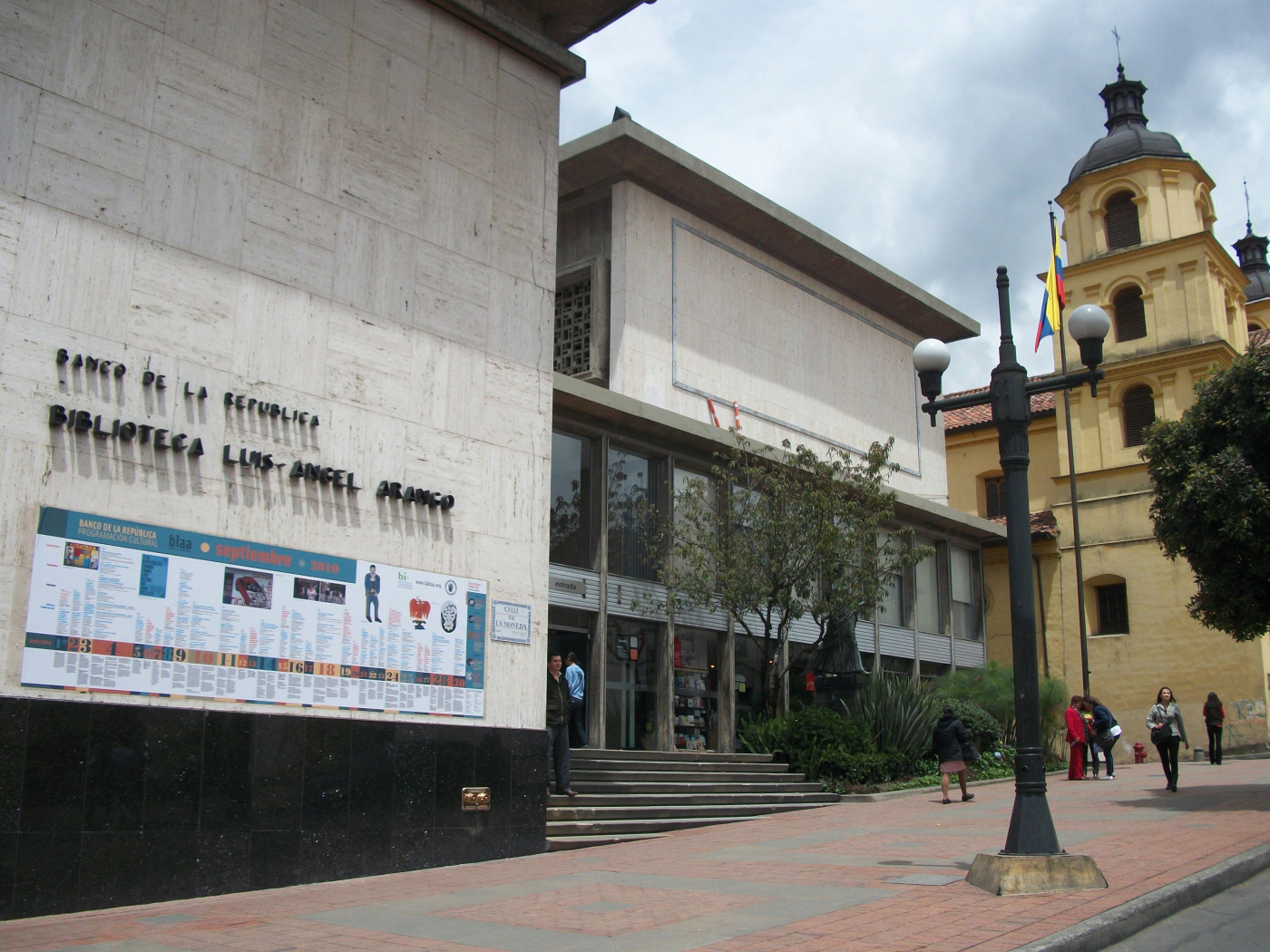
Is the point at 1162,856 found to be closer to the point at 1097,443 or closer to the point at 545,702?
the point at 545,702

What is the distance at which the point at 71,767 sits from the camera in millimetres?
9000

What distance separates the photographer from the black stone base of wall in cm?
877

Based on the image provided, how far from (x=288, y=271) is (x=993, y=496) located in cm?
2876

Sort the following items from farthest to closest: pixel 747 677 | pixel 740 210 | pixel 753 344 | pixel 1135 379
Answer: pixel 1135 379, pixel 753 344, pixel 740 210, pixel 747 677

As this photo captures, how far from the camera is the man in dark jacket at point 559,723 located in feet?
45.0

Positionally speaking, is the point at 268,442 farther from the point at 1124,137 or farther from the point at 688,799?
the point at 1124,137

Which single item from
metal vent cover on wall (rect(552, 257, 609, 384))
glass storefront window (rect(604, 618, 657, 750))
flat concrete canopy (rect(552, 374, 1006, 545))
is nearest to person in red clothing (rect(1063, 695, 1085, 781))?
flat concrete canopy (rect(552, 374, 1006, 545))

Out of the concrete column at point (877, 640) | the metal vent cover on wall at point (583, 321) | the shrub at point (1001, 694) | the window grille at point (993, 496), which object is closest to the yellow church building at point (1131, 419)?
the window grille at point (993, 496)

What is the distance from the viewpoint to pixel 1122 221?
32094 millimetres

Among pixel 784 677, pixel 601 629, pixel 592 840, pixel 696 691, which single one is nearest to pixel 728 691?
pixel 696 691

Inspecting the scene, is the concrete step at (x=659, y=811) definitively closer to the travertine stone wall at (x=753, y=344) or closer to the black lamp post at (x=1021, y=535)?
the black lamp post at (x=1021, y=535)

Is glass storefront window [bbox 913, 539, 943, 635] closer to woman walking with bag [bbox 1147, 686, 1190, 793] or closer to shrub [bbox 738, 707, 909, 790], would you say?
shrub [bbox 738, 707, 909, 790]

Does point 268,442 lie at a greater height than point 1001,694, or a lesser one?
greater

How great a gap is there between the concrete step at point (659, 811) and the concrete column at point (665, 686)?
289 cm
